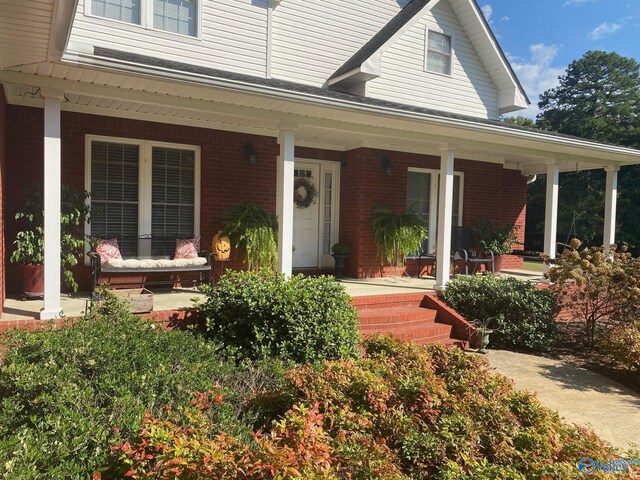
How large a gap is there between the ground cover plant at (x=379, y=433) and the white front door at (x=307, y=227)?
Answer: 18.1ft

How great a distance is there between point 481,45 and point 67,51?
9287 mm

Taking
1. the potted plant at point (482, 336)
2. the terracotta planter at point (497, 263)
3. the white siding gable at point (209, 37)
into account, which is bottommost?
the potted plant at point (482, 336)

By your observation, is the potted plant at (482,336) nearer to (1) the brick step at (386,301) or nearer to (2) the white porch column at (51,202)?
(1) the brick step at (386,301)

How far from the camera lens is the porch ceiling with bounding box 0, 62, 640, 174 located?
485 centimetres

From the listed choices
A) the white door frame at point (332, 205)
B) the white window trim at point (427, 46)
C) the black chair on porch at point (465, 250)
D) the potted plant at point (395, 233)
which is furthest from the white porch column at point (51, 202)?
the white window trim at point (427, 46)

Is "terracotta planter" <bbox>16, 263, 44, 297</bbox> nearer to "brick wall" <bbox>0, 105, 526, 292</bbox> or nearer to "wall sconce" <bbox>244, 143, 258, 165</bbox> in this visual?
"brick wall" <bbox>0, 105, 526, 292</bbox>

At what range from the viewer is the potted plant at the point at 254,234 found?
735 centimetres

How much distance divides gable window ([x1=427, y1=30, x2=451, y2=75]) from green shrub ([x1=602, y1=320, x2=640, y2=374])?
677 centimetres

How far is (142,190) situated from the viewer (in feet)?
23.7

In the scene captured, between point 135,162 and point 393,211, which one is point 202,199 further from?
point 393,211

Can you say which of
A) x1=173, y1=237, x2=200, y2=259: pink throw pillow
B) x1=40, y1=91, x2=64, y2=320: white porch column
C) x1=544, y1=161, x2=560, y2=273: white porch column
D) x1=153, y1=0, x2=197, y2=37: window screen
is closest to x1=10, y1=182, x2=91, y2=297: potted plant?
Result: x1=40, y1=91, x2=64, y2=320: white porch column

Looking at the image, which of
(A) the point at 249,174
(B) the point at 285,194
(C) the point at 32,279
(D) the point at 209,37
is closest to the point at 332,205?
(A) the point at 249,174

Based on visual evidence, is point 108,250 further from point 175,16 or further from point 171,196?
point 175,16

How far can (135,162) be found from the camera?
23.7 feet
